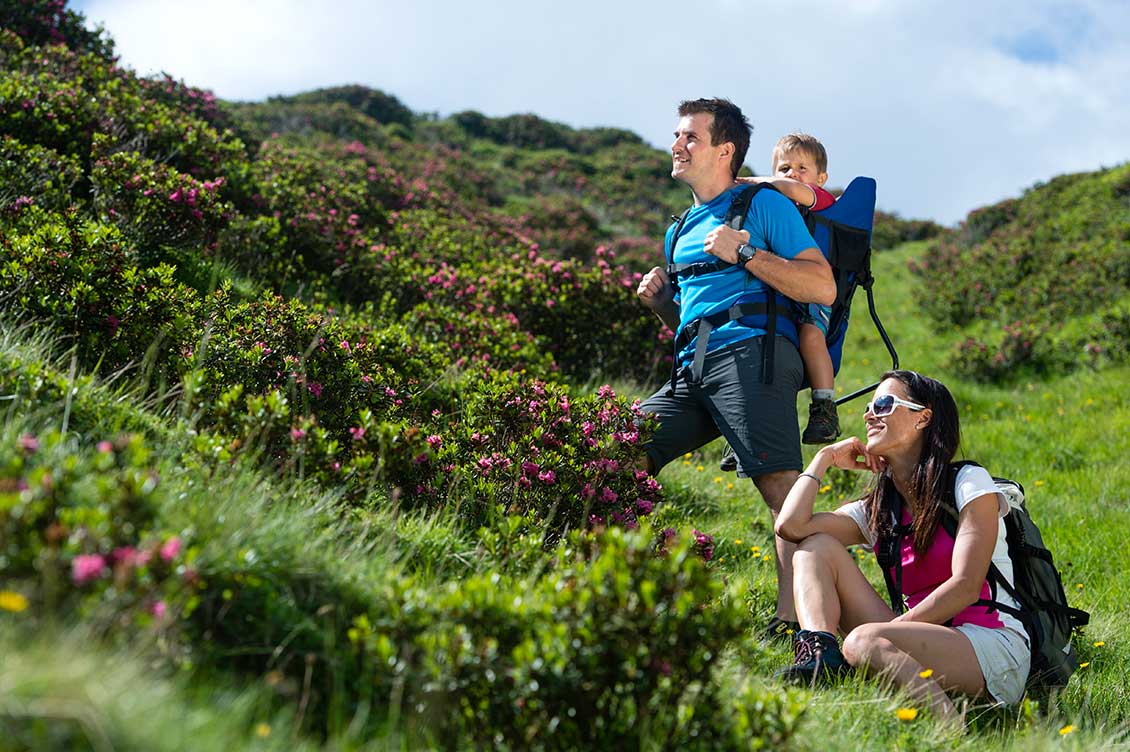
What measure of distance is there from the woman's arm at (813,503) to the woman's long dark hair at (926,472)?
12cm

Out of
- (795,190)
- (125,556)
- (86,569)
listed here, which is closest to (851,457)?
(795,190)

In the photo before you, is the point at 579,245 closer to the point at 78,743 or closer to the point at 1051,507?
the point at 1051,507

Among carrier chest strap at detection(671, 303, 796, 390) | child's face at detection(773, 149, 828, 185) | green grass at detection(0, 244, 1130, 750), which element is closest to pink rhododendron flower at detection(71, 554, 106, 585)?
green grass at detection(0, 244, 1130, 750)

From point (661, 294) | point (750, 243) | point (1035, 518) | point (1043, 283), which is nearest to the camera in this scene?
point (750, 243)

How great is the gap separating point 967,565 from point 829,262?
72.6 inches

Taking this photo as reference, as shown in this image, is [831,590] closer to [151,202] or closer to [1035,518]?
[1035,518]

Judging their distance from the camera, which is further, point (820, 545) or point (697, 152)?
point (697, 152)

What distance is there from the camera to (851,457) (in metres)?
4.43

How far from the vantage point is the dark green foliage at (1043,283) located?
11.9 m

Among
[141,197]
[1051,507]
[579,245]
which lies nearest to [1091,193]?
[579,245]

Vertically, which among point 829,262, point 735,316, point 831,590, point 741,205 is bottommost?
point 831,590

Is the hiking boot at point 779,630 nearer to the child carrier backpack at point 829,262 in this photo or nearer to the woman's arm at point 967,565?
the woman's arm at point 967,565

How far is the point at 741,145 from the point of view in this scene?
489cm

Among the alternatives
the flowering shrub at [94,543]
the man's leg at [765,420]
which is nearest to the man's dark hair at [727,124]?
the man's leg at [765,420]
